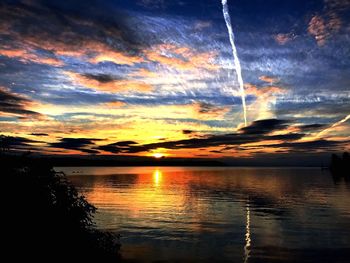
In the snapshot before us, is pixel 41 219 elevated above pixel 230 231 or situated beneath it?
elevated above

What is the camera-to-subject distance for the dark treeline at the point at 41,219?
1925cm

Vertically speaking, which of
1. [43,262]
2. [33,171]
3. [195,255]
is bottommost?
[195,255]

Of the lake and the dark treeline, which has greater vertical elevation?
the dark treeline

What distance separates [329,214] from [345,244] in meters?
20.2

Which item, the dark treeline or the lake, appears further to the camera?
the lake

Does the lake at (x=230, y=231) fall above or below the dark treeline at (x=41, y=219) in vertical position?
below

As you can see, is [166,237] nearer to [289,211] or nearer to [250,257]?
[250,257]

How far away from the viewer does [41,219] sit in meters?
20.6

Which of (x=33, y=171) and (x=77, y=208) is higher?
(x=33, y=171)

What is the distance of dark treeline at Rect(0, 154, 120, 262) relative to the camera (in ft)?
63.2

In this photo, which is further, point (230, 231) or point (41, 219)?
point (230, 231)

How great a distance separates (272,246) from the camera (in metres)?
32.0

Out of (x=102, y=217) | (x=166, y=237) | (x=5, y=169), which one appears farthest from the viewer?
(x=102, y=217)

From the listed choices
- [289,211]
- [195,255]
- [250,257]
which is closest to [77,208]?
[195,255]
